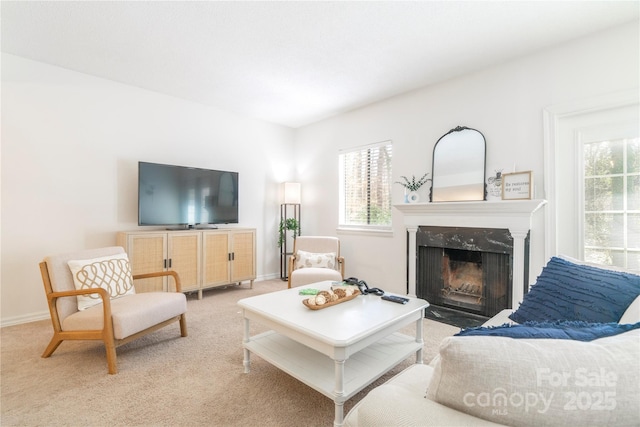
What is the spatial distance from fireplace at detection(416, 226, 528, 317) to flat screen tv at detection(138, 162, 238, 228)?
2.67 meters

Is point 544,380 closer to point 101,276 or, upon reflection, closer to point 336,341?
point 336,341

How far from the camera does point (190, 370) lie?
80.0 inches

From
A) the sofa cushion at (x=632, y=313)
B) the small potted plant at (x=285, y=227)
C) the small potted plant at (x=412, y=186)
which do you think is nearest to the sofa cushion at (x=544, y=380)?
the sofa cushion at (x=632, y=313)

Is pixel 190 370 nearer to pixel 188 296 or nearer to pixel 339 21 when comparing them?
pixel 188 296

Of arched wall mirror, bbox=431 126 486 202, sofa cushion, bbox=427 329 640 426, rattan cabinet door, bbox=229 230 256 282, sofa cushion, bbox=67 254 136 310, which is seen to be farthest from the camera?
rattan cabinet door, bbox=229 230 256 282

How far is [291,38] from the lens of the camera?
256 centimetres

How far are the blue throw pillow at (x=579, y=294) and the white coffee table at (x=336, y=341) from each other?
0.68 meters

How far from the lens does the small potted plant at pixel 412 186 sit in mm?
3557

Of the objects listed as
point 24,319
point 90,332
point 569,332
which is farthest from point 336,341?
point 24,319

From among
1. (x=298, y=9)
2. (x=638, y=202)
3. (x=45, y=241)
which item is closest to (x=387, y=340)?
(x=638, y=202)

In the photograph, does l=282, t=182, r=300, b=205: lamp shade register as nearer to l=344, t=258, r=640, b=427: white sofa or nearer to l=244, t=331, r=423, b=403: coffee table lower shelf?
l=244, t=331, r=423, b=403: coffee table lower shelf

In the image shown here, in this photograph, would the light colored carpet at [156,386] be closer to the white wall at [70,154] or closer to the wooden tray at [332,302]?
the wooden tray at [332,302]

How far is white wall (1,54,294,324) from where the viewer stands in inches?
114

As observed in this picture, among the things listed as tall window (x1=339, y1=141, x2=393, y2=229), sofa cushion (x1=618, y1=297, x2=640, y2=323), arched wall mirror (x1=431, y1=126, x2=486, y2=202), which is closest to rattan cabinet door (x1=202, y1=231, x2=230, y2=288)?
tall window (x1=339, y1=141, x2=393, y2=229)
